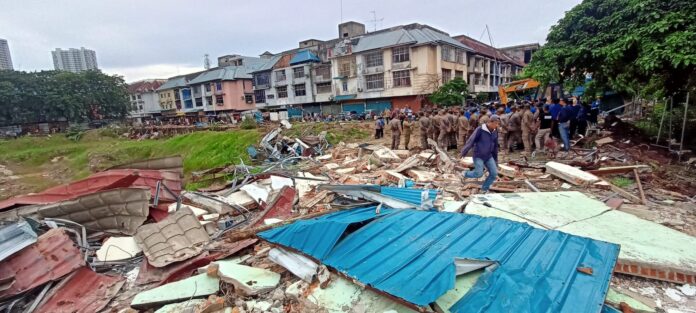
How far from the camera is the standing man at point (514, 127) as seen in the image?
10.6 metres

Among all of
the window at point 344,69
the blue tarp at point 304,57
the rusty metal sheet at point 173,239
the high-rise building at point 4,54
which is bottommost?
the rusty metal sheet at point 173,239

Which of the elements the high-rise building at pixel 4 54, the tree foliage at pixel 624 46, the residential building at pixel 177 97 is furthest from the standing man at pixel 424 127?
the high-rise building at pixel 4 54

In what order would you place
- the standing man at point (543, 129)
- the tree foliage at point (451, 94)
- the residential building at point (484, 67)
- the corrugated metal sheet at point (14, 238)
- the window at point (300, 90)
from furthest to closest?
the window at point (300, 90) → the residential building at point (484, 67) → the tree foliage at point (451, 94) → the standing man at point (543, 129) → the corrugated metal sheet at point (14, 238)

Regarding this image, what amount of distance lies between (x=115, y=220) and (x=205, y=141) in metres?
19.1

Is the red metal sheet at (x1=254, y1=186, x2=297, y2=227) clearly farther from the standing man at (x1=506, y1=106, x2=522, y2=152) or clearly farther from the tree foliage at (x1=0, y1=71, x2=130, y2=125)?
the tree foliage at (x1=0, y1=71, x2=130, y2=125)

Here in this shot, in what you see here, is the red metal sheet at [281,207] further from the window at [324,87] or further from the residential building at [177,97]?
the residential building at [177,97]

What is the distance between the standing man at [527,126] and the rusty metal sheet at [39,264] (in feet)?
35.1

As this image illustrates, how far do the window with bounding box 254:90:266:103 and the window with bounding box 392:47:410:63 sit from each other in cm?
1917

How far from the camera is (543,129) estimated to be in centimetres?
1062

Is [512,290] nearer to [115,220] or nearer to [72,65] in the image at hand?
[115,220]

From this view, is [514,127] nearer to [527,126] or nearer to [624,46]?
[527,126]

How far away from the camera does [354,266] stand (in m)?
3.66

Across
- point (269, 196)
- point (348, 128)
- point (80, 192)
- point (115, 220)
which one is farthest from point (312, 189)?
point (348, 128)

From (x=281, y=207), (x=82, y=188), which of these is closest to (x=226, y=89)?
(x=82, y=188)
